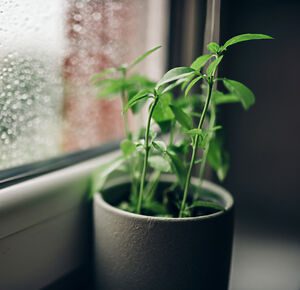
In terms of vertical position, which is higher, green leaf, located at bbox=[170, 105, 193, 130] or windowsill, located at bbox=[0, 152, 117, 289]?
green leaf, located at bbox=[170, 105, 193, 130]

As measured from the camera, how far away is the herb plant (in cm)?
46

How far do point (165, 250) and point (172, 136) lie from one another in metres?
0.21

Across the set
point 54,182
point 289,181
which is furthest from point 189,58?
point 54,182

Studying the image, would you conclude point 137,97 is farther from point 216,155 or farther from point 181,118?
point 216,155

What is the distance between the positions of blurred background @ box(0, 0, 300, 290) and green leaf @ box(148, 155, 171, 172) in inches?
8.9

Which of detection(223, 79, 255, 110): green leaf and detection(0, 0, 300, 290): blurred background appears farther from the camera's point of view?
detection(0, 0, 300, 290): blurred background

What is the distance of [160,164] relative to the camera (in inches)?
19.8

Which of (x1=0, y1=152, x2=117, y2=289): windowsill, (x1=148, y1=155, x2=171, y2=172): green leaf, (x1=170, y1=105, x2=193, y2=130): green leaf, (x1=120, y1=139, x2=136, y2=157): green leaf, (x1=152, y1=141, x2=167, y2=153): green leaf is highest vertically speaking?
(x1=170, y1=105, x2=193, y2=130): green leaf

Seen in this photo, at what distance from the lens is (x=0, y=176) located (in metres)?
0.53

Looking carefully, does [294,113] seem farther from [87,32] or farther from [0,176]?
[0,176]

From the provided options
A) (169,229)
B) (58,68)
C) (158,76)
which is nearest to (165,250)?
(169,229)

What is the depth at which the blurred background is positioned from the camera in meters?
0.58

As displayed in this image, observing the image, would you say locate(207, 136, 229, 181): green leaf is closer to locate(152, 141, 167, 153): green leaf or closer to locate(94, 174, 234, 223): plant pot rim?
locate(94, 174, 234, 223): plant pot rim

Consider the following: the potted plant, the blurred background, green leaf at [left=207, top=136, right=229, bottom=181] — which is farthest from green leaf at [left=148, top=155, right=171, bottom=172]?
the blurred background
